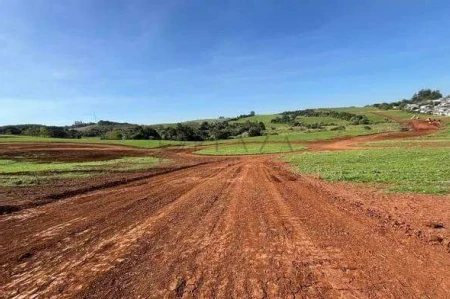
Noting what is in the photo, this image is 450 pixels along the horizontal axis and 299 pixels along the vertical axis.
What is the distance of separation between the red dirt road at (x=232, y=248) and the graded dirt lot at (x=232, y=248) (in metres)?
0.02

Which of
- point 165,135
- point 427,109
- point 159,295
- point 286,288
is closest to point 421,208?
point 286,288

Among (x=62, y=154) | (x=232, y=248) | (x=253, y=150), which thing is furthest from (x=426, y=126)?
(x=232, y=248)

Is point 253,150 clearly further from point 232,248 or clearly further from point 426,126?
point 426,126

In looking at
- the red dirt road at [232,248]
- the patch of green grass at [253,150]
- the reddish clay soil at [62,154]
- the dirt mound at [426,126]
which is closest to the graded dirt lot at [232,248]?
the red dirt road at [232,248]

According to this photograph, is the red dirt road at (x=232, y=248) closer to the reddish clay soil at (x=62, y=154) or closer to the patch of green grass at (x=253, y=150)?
the reddish clay soil at (x=62, y=154)

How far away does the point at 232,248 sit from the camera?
23.7 feet

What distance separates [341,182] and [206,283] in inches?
480

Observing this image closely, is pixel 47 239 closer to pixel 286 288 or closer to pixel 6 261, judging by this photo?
pixel 6 261

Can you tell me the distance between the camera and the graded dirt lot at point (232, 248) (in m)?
5.48

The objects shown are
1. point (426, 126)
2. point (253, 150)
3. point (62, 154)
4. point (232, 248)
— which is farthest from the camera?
point (426, 126)

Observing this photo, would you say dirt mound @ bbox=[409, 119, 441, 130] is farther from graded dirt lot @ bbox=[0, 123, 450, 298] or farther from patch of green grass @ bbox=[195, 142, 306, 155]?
graded dirt lot @ bbox=[0, 123, 450, 298]

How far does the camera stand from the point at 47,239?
26.9 ft

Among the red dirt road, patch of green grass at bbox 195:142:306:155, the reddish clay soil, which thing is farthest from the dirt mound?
the red dirt road

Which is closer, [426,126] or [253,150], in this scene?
[253,150]
